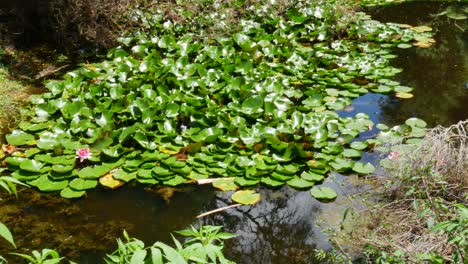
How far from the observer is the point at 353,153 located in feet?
12.3

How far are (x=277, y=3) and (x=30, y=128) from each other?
3894 mm

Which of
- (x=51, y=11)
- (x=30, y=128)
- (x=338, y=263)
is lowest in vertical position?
(x=338, y=263)

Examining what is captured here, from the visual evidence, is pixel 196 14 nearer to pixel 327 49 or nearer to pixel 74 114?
pixel 327 49

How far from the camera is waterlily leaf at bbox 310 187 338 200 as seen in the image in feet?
10.9

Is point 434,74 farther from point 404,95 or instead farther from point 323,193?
point 323,193

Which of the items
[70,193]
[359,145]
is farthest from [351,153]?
[70,193]

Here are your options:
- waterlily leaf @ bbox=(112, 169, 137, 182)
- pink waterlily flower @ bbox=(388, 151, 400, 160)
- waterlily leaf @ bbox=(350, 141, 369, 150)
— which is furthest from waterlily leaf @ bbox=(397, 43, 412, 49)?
waterlily leaf @ bbox=(112, 169, 137, 182)

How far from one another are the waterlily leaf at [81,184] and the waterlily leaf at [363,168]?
190 centimetres

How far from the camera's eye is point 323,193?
3359 millimetres

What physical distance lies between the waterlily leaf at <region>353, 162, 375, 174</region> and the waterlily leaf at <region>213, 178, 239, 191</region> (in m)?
0.91

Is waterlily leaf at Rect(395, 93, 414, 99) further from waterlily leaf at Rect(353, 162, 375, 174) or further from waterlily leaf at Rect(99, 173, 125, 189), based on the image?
waterlily leaf at Rect(99, 173, 125, 189)

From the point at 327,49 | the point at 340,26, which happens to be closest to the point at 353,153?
the point at 327,49

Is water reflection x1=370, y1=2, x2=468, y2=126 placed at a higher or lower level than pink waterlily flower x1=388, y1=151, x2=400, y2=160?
lower

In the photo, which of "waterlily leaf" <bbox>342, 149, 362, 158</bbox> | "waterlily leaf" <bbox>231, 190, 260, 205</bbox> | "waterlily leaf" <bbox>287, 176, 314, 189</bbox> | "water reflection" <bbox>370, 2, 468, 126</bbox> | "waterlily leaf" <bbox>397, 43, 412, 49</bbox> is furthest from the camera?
"waterlily leaf" <bbox>397, 43, 412, 49</bbox>
